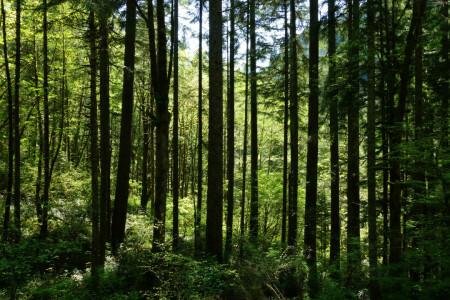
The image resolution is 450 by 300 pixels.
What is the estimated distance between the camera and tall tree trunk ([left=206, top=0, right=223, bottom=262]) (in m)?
6.91

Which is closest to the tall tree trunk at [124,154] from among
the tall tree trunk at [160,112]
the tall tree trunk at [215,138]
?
the tall tree trunk at [160,112]

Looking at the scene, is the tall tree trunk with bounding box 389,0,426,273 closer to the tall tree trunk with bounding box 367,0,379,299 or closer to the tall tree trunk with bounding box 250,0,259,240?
the tall tree trunk with bounding box 367,0,379,299

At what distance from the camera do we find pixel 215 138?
22.9 feet

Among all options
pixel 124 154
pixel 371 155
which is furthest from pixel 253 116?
pixel 371 155

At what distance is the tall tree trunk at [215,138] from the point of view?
691 cm

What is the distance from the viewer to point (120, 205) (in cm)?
1064

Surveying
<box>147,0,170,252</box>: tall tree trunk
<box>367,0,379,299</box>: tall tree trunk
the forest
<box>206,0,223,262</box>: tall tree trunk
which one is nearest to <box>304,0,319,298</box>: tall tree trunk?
the forest

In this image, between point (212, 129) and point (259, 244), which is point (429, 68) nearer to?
point (212, 129)

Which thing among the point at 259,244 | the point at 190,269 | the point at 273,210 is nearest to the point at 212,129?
the point at 190,269

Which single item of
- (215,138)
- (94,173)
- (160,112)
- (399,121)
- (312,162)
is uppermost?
(160,112)

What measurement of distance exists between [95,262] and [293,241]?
672 cm

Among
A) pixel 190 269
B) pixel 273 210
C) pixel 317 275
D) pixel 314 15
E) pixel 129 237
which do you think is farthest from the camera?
pixel 273 210

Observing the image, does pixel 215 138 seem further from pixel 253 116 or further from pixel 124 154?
pixel 253 116

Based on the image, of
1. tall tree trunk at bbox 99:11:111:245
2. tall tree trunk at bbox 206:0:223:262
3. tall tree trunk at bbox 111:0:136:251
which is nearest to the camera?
tall tree trunk at bbox 206:0:223:262
